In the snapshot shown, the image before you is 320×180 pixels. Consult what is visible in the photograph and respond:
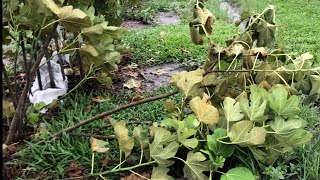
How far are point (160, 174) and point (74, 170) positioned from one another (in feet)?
1.29

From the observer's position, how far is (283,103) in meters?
1.83

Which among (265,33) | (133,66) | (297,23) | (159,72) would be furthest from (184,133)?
(297,23)

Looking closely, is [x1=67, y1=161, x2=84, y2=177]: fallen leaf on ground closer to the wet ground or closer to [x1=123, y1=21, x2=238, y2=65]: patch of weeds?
[x1=123, y1=21, x2=238, y2=65]: patch of weeds

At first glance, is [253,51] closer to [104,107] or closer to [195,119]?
[195,119]

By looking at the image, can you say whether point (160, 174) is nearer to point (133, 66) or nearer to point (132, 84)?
point (132, 84)

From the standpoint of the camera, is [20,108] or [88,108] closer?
[20,108]

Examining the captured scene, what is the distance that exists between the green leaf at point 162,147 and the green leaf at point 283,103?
45cm

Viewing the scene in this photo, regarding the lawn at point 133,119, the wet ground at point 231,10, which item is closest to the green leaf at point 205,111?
the lawn at point 133,119

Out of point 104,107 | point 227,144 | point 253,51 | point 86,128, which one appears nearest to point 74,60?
point 104,107

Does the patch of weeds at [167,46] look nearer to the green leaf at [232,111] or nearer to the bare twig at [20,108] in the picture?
the bare twig at [20,108]

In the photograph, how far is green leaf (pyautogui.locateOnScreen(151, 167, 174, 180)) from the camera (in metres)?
1.74

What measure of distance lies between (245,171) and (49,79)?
158cm

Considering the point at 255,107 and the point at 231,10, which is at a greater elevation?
the point at 255,107

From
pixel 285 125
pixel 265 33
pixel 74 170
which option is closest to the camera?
pixel 285 125
